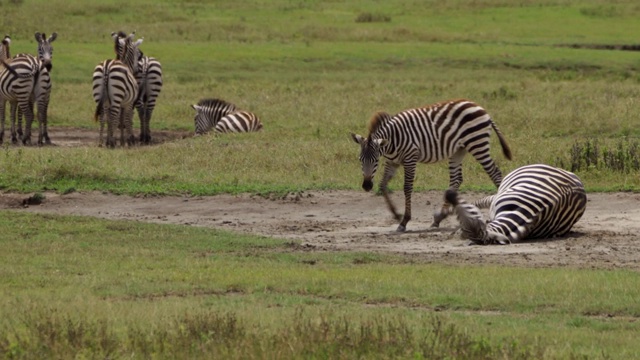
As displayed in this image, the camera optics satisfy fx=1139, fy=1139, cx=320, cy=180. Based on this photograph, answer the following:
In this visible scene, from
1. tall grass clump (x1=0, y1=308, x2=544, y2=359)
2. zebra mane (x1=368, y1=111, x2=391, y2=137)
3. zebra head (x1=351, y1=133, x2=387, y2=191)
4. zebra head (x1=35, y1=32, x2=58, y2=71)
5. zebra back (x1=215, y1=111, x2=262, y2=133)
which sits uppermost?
zebra head (x1=35, y1=32, x2=58, y2=71)

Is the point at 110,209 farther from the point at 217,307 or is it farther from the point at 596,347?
the point at 596,347

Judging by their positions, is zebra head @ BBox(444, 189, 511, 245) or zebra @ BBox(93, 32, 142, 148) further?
zebra @ BBox(93, 32, 142, 148)

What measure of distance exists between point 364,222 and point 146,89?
10.8m

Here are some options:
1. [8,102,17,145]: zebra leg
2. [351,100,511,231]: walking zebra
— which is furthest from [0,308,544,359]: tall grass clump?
[8,102,17,145]: zebra leg

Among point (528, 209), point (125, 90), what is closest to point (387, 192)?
point (528, 209)

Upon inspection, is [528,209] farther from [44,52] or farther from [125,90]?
[44,52]

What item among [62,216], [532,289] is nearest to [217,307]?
[532,289]

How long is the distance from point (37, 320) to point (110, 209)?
7541 mm

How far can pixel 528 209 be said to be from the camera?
13.5 m

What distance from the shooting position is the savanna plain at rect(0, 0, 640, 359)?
8.27 m

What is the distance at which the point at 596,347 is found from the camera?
8164 mm

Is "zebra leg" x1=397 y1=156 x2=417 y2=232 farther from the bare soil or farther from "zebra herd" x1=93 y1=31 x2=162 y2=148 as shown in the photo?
"zebra herd" x1=93 y1=31 x2=162 y2=148

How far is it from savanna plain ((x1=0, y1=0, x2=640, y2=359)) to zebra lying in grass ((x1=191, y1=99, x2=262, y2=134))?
53 centimetres

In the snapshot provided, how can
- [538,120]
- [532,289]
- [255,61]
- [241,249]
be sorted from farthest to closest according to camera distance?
[255,61], [538,120], [241,249], [532,289]
